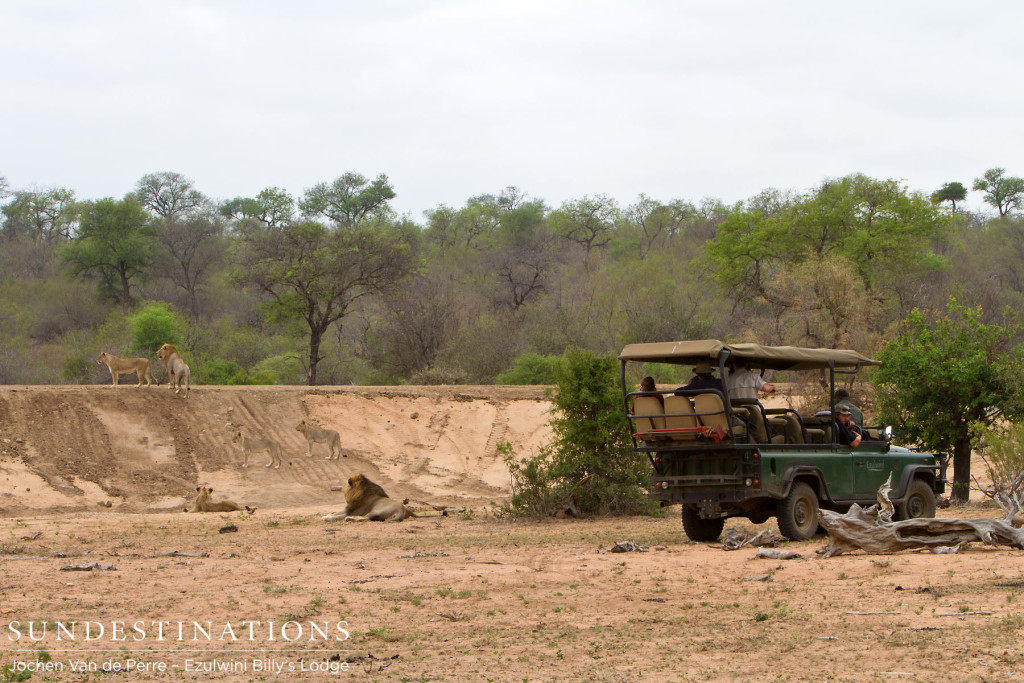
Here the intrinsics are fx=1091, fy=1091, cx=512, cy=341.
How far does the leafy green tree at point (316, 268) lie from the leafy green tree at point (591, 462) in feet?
74.2

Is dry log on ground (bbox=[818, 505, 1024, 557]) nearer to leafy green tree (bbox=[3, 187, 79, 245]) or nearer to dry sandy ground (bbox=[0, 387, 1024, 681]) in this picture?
dry sandy ground (bbox=[0, 387, 1024, 681])

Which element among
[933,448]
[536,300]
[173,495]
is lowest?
[173,495]

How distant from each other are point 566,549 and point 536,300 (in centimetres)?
3589

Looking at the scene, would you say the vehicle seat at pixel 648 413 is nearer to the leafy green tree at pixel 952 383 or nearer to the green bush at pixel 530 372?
the leafy green tree at pixel 952 383

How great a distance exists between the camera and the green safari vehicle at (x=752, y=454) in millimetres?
11266

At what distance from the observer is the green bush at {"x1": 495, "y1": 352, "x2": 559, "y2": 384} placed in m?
33.0

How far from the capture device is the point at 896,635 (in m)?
7.31

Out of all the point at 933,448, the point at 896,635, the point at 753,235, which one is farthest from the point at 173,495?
the point at 753,235

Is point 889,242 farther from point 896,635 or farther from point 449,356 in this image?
point 896,635

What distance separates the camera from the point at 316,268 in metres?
39.0

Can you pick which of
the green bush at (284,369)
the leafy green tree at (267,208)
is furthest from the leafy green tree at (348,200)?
the green bush at (284,369)

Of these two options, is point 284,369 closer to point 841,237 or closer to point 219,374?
point 219,374

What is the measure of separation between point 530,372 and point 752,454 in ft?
72.3

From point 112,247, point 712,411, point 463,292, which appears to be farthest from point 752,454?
point 112,247
